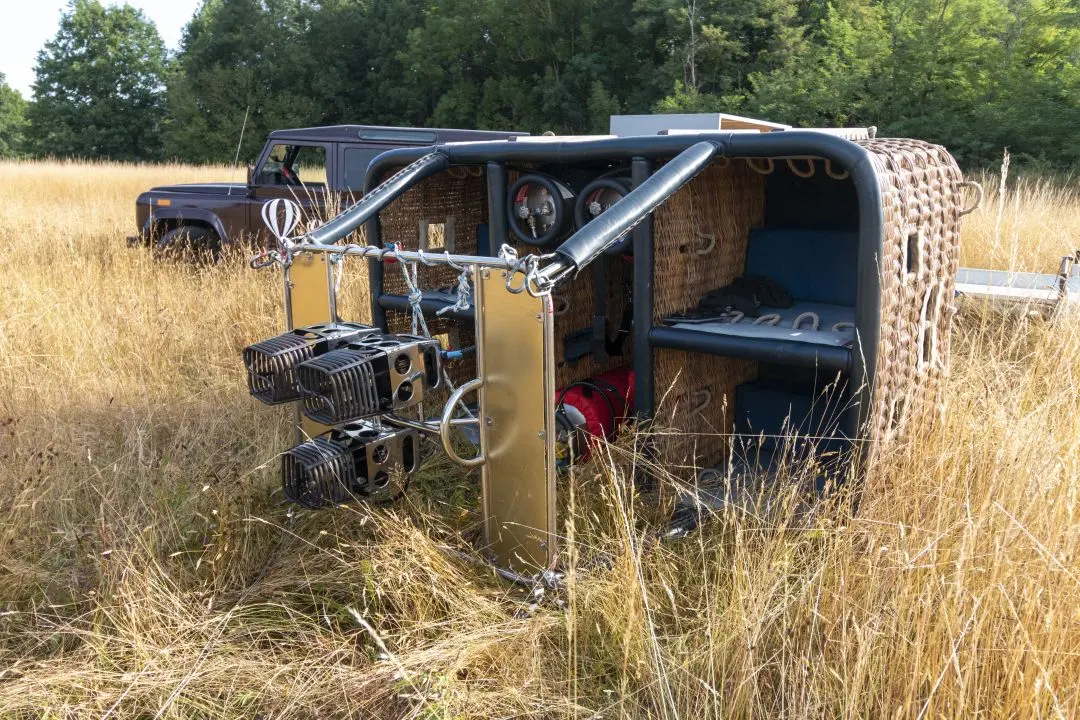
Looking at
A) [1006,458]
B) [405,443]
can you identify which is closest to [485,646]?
[405,443]

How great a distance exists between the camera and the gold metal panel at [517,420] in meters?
2.38

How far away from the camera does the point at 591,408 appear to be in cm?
340

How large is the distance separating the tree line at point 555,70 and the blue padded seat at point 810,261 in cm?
1487

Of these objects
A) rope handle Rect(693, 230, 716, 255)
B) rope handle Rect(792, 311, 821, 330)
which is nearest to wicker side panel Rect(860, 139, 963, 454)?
rope handle Rect(792, 311, 821, 330)

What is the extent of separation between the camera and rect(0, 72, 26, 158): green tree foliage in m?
50.7

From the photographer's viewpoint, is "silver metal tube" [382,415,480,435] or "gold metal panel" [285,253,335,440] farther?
"gold metal panel" [285,253,335,440]

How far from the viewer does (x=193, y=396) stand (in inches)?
172

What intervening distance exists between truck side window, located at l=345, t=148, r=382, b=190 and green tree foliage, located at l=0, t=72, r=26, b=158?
48.0 metres

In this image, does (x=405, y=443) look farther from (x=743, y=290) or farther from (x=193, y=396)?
(x=193, y=396)

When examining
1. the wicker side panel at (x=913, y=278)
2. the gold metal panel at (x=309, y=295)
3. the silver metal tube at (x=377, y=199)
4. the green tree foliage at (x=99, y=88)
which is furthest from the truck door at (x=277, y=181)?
the green tree foliage at (x=99, y=88)

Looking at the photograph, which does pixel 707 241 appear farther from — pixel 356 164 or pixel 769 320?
pixel 356 164

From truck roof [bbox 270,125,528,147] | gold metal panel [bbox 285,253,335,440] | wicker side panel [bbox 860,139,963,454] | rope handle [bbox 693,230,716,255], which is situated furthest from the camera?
truck roof [bbox 270,125,528,147]

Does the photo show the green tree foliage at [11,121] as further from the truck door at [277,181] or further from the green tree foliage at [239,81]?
the truck door at [277,181]

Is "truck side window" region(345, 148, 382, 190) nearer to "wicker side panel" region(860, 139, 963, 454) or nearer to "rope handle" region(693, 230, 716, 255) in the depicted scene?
"rope handle" region(693, 230, 716, 255)
